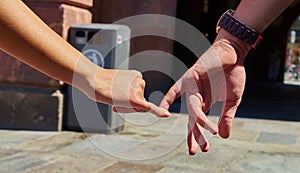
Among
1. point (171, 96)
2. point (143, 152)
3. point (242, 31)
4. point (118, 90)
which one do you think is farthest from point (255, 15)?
point (143, 152)

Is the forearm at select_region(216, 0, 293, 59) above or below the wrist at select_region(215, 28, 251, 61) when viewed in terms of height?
above

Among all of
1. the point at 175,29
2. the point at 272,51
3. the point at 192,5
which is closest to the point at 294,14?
the point at 272,51

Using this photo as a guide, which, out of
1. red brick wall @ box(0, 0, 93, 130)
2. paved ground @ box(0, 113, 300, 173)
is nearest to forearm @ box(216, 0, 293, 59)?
paved ground @ box(0, 113, 300, 173)

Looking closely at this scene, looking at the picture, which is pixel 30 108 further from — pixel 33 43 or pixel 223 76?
pixel 33 43

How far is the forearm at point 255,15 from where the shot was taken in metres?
2.04

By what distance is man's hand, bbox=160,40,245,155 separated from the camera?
2006 millimetres

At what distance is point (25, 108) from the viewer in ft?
24.0

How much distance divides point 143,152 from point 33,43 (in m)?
4.48

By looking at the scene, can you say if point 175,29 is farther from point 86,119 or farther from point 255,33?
point 255,33

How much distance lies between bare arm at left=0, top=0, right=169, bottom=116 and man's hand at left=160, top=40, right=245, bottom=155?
250 mm

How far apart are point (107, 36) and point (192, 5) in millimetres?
7650

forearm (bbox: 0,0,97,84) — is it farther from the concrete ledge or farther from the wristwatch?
the concrete ledge

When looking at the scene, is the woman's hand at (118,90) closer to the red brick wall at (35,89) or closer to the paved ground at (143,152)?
the paved ground at (143,152)

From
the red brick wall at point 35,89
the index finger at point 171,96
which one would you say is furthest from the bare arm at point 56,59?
the red brick wall at point 35,89
